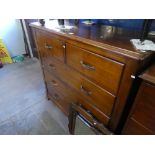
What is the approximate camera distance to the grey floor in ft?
4.77

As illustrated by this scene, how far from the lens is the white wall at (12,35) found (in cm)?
271

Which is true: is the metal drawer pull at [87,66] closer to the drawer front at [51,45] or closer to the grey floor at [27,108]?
the drawer front at [51,45]

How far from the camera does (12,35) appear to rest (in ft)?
9.38

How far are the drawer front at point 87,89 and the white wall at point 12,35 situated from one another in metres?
2.17

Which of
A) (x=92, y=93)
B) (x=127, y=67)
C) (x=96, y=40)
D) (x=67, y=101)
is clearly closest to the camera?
(x=127, y=67)

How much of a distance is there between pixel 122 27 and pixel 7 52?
2.63 m

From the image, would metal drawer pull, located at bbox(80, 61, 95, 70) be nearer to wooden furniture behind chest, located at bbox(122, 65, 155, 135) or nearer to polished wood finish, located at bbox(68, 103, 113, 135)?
wooden furniture behind chest, located at bbox(122, 65, 155, 135)

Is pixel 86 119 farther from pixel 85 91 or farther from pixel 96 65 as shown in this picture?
pixel 96 65

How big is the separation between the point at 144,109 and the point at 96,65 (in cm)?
35

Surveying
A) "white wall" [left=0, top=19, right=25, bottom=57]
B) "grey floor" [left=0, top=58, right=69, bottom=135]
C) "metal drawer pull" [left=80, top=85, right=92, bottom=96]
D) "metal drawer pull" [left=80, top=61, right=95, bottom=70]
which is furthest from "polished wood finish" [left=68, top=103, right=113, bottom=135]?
"white wall" [left=0, top=19, right=25, bottom=57]

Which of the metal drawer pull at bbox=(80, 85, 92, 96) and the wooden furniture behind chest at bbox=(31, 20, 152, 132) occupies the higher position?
the wooden furniture behind chest at bbox=(31, 20, 152, 132)

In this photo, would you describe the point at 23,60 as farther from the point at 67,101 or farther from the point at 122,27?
the point at 122,27
